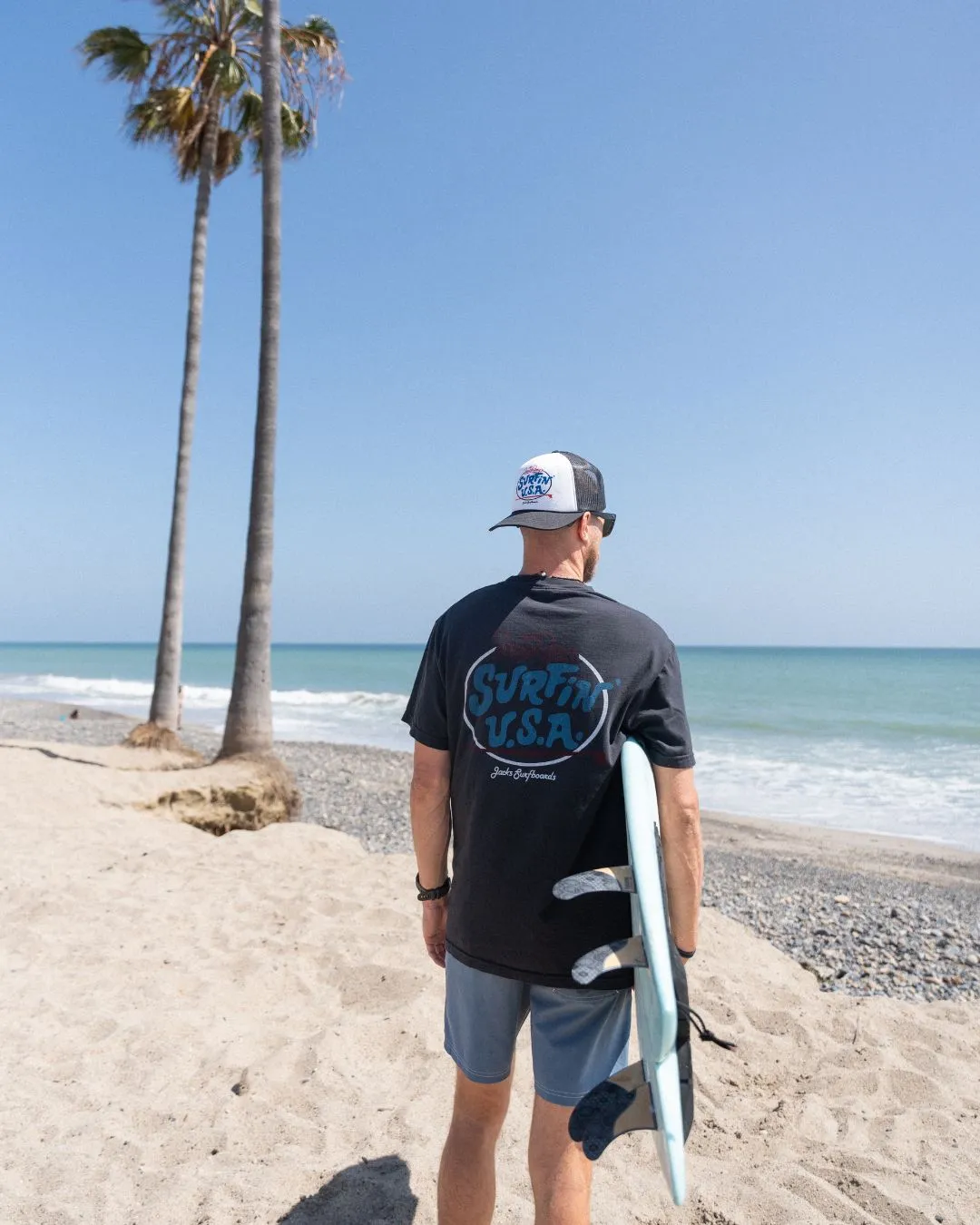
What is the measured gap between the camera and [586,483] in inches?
82.7

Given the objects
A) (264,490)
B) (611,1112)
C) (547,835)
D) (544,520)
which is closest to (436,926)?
(547,835)

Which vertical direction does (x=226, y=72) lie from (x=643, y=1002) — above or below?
above

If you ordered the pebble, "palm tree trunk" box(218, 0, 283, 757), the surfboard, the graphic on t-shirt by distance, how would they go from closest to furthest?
the surfboard
the graphic on t-shirt
the pebble
"palm tree trunk" box(218, 0, 283, 757)

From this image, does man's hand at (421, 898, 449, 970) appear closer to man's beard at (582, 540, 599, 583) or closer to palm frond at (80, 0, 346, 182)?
man's beard at (582, 540, 599, 583)

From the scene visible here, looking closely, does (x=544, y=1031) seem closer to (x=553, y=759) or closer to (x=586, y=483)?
(x=553, y=759)

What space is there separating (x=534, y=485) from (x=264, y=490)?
8.20 metres

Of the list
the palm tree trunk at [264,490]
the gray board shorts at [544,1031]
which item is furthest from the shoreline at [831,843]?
the gray board shorts at [544,1031]

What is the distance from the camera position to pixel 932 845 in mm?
11172

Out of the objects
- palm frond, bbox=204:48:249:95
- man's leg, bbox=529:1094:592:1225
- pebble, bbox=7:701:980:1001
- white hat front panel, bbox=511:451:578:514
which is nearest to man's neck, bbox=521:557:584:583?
white hat front panel, bbox=511:451:578:514

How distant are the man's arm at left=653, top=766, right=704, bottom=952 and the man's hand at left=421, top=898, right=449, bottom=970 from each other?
0.69 meters

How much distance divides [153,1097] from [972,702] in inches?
1597

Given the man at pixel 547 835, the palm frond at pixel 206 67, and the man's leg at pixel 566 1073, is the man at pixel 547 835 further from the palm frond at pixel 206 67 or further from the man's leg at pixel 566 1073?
the palm frond at pixel 206 67

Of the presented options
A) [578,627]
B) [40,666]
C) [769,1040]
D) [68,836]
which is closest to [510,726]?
[578,627]

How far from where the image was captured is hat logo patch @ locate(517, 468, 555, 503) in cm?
207
